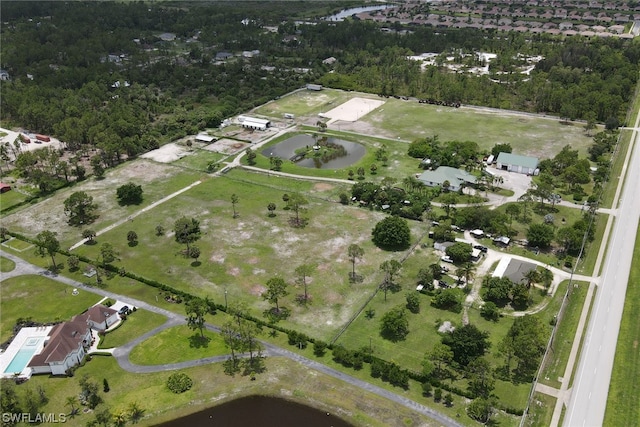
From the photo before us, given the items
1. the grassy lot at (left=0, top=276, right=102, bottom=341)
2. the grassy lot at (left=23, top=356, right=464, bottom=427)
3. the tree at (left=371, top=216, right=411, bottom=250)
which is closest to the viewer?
the grassy lot at (left=23, top=356, right=464, bottom=427)

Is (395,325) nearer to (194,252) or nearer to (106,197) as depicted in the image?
(194,252)

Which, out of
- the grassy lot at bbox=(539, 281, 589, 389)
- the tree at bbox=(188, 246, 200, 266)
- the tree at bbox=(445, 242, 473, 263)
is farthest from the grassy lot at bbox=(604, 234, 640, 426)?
the tree at bbox=(188, 246, 200, 266)

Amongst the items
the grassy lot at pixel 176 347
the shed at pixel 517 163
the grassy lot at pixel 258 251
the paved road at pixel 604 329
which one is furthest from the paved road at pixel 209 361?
the shed at pixel 517 163

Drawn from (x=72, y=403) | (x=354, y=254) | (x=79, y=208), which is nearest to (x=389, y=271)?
(x=354, y=254)

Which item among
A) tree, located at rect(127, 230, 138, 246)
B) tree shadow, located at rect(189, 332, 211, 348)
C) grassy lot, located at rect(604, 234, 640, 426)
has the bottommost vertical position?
tree shadow, located at rect(189, 332, 211, 348)

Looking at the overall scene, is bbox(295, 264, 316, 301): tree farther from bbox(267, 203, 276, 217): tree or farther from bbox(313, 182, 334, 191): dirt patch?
bbox(313, 182, 334, 191): dirt patch

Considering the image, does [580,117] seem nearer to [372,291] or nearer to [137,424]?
[372,291]
